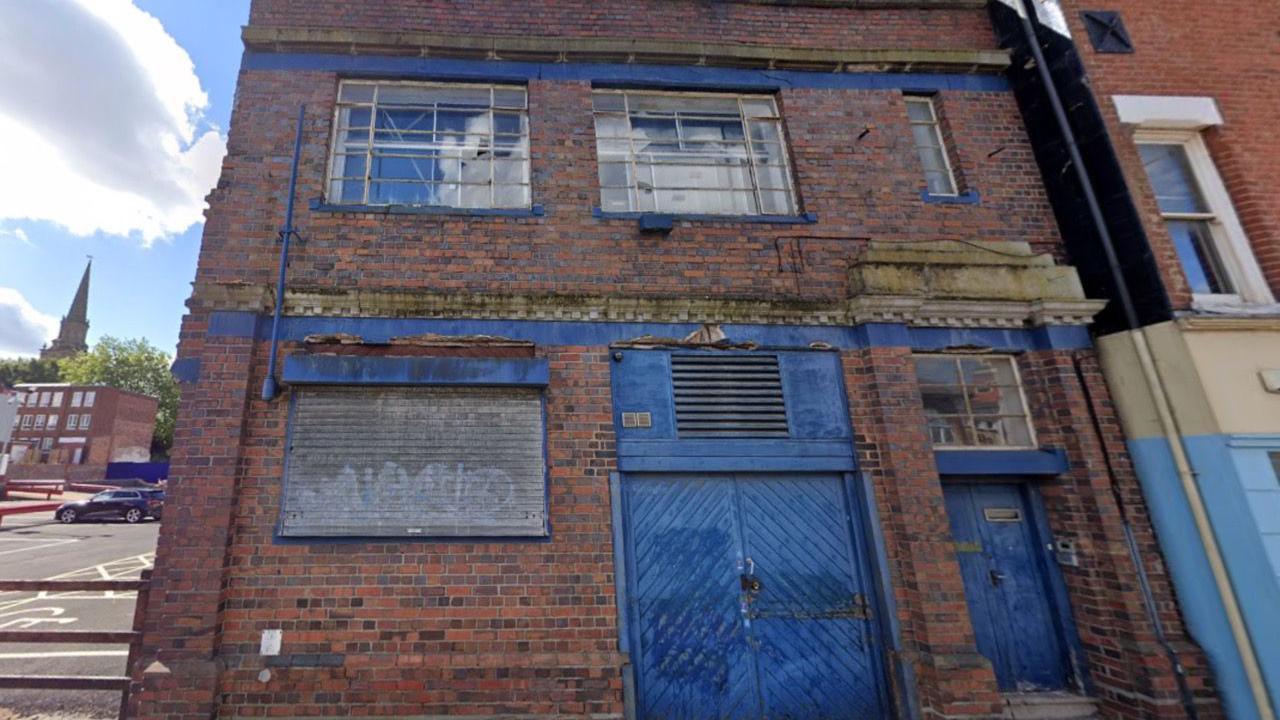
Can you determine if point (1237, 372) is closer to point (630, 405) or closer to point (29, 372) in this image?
point (630, 405)

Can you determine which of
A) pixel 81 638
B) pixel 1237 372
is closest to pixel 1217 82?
pixel 1237 372

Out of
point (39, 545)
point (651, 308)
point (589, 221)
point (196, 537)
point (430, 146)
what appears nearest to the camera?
point (196, 537)

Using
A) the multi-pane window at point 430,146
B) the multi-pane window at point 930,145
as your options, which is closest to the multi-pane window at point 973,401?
the multi-pane window at point 930,145

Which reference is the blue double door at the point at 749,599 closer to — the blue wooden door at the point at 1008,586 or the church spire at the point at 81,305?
the blue wooden door at the point at 1008,586

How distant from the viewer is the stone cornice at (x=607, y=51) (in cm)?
580

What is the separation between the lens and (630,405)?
5027 millimetres

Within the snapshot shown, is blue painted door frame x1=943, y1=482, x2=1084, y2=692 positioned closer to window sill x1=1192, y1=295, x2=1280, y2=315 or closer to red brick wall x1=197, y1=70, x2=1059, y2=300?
window sill x1=1192, y1=295, x2=1280, y2=315

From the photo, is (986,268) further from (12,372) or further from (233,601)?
(12,372)

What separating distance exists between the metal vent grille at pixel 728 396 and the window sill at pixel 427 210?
2.20 m

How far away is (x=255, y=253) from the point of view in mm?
5125

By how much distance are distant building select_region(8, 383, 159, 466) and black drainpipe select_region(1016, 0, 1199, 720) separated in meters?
52.6

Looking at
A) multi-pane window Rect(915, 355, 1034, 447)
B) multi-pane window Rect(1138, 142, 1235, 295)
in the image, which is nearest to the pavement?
multi-pane window Rect(915, 355, 1034, 447)

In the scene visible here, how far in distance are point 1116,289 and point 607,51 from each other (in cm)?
606

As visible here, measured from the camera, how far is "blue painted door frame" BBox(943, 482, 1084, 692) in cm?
488
